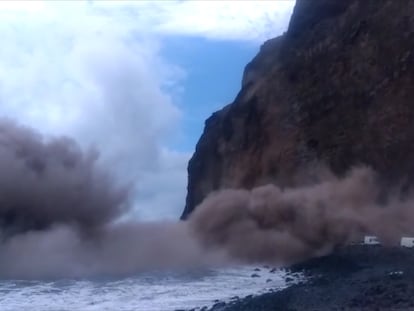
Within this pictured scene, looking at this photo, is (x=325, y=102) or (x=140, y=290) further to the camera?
(x=325, y=102)

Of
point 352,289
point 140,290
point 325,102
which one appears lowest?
point 352,289

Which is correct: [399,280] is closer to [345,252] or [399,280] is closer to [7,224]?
[345,252]

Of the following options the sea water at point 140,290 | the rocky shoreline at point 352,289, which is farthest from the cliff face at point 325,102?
the sea water at point 140,290

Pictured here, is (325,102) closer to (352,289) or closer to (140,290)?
(140,290)

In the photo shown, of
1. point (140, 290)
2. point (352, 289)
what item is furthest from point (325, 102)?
point (352, 289)

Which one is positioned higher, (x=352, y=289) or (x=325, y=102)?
(x=325, y=102)

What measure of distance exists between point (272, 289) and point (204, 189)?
3987 centimetres

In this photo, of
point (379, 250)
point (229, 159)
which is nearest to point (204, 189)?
point (229, 159)

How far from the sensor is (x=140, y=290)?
33.8 meters

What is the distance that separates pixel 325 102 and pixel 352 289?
32.0m

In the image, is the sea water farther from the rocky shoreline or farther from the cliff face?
the cliff face

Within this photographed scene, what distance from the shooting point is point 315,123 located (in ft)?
197

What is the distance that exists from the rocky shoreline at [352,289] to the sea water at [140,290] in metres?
1.49

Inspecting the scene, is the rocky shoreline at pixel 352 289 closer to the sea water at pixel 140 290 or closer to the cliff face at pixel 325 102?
the sea water at pixel 140 290
